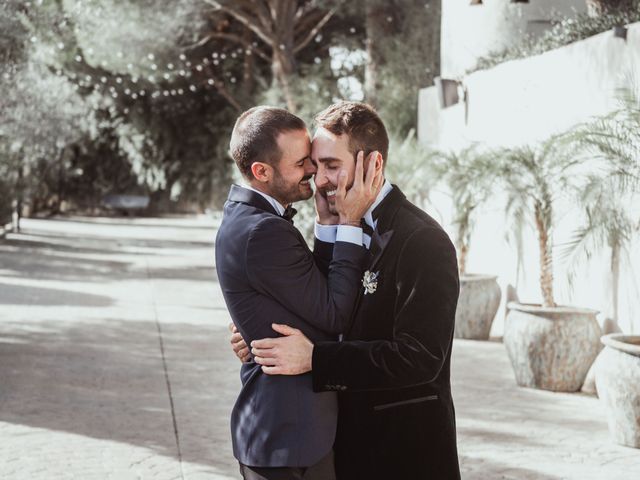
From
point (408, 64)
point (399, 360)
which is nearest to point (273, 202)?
point (399, 360)

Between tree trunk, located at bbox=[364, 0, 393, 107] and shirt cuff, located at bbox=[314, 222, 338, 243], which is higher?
tree trunk, located at bbox=[364, 0, 393, 107]

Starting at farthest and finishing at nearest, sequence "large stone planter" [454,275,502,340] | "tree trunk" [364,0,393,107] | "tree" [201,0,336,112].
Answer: "tree" [201,0,336,112] < "tree trunk" [364,0,393,107] < "large stone planter" [454,275,502,340]

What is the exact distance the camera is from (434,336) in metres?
2.72

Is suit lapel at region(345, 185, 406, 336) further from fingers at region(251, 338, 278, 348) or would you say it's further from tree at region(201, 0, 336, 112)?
tree at region(201, 0, 336, 112)

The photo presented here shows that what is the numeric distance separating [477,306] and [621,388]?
4994mm

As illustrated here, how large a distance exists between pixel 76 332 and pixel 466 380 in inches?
194

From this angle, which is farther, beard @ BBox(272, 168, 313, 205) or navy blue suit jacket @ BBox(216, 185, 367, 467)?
beard @ BBox(272, 168, 313, 205)

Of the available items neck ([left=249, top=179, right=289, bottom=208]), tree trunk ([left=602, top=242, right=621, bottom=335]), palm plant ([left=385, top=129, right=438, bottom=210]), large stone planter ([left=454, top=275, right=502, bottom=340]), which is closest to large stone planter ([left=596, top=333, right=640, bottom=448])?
tree trunk ([left=602, top=242, right=621, bottom=335])

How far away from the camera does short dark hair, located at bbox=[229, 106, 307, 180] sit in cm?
287

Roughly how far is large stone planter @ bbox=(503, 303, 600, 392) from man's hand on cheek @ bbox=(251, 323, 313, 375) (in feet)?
20.6

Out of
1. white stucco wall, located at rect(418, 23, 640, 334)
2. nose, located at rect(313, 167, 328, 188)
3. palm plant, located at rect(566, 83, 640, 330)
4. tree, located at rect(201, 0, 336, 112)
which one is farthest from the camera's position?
tree, located at rect(201, 0, 336, 112)

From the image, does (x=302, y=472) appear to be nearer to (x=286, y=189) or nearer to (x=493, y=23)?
(x=286, y=189)

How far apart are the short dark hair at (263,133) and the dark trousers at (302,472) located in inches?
35.4

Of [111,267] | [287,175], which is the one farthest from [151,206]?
[287,175]
